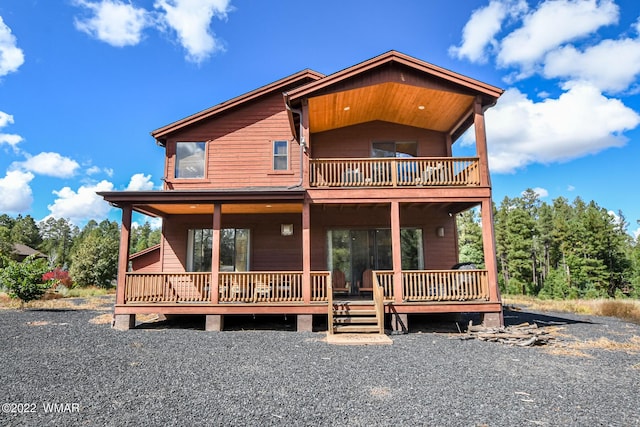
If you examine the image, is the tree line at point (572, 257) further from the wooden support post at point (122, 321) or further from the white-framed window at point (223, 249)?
the wooden support post at point (122, 321)

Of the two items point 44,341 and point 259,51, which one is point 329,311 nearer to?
point 44,341

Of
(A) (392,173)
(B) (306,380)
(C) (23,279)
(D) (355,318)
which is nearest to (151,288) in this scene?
(D) (355,318)

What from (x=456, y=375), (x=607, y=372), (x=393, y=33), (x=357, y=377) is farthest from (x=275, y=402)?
(x=393, y=33)

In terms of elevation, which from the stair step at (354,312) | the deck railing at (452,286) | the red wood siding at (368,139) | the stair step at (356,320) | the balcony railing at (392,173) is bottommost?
the stair step at (356,320)

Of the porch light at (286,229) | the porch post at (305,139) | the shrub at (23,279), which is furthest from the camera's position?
the shrub at (23,279)

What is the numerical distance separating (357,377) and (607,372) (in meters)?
4.21

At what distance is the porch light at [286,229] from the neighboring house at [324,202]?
5cm

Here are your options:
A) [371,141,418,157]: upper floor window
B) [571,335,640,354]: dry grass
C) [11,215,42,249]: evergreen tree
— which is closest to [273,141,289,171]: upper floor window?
[371,141,418,157]: upper floor window

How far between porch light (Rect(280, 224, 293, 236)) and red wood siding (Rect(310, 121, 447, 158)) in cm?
276

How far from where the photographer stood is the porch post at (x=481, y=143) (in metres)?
9.80

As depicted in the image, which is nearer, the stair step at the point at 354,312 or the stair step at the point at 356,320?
the stair step at the point at 356,320

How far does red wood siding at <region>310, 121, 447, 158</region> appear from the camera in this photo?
12609 mm

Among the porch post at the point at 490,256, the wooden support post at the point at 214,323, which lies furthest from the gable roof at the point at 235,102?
the porch post at the point at 490,256

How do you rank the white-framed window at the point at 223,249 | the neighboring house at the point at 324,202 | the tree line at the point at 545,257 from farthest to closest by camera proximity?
the tree line at the point at 545,257
the white-framed window at the point at 223,249
the neighboring house at the point at 324,202
